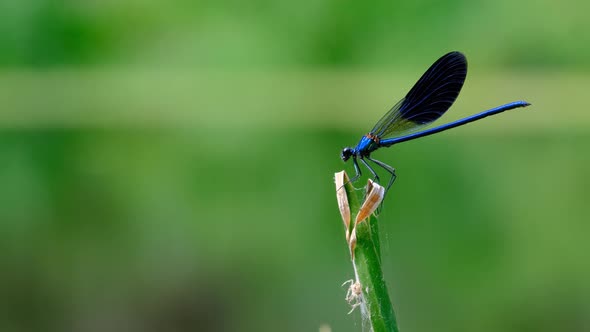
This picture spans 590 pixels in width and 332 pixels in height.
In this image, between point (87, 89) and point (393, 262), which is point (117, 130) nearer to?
point (87, 89)

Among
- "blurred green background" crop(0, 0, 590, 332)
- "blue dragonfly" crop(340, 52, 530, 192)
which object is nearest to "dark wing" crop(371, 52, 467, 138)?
"blue dragonfly" crop(340, 52, 530, 192)

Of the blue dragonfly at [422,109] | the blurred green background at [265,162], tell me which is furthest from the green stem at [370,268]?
the blurred green background at [265,162]

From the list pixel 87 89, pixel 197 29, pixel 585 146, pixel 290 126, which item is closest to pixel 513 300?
pixel 585 146

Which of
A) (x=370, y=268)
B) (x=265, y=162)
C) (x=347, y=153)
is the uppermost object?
(x=265, y=162)

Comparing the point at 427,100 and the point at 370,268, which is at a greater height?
the point at 427,100

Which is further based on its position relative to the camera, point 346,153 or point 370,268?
point 346,153

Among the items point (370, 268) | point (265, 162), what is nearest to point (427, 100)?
point (265, 162)

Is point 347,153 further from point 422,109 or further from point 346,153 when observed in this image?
point 422,109

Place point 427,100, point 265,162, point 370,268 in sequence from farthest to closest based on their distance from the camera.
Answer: point 265,162 < point 427,100 < point 370,268
